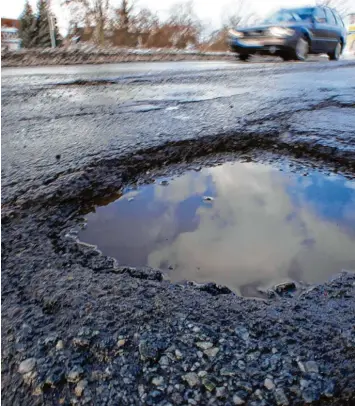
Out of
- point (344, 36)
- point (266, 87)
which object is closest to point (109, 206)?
point (266, 87)

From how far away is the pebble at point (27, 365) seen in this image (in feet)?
2.83

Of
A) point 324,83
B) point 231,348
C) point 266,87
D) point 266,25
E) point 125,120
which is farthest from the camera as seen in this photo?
point 266,25

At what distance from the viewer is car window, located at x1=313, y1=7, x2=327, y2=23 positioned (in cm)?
958

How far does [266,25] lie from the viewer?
8.89m

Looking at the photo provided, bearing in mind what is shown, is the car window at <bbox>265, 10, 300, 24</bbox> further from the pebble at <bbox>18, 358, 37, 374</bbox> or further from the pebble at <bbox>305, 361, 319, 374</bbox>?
the pebble at <bbox>18, 358, 37, 374</bbox>

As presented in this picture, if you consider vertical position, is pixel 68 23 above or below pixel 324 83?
above

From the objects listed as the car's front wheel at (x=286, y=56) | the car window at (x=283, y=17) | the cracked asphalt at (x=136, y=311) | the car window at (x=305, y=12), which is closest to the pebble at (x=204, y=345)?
the cracked asphalt at (x=136, y=311)

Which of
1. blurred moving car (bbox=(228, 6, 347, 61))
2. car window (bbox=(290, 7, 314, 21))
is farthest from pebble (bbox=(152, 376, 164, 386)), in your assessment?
car window (bbox=(290, 7, 314, 21))

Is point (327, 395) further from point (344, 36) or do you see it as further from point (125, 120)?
point (344, 36)

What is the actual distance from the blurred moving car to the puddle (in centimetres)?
794

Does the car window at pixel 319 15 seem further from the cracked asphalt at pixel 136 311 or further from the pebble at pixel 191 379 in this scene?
the pebble at pixel 191 379

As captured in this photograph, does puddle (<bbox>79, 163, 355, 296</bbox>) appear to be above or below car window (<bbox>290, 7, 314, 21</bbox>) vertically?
below

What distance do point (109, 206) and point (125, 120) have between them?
1.51 metres

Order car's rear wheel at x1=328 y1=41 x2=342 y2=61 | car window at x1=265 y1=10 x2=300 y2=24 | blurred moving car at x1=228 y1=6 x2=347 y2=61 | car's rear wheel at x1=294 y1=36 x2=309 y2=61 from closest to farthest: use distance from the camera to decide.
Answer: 1. blurred moving car at x1=228 y1=6 x2=347 y2=61
2. car window at x1=265 y1=10 x2=300 y2=24
3. car's rear wheel at x1=294 y1=36 x2=309 y2=61
4. car's rear wheel at x1=328 y1=41 x2=342 y2=61
